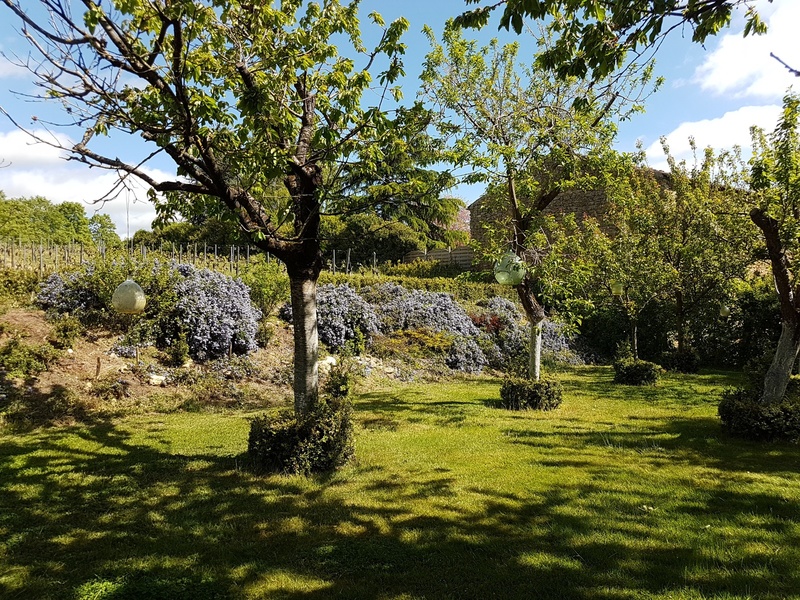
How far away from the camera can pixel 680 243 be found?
13477mm

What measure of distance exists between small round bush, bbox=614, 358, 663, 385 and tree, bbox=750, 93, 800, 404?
532 centimetres

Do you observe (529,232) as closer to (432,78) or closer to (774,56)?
(432,78)

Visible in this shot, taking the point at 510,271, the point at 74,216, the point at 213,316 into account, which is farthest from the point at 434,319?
the point at 74,216

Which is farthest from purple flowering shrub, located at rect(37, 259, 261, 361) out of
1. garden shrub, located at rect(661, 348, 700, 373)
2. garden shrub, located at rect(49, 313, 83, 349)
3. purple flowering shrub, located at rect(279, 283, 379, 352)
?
garden shrub, located at rect(661, 348, 700, 373)

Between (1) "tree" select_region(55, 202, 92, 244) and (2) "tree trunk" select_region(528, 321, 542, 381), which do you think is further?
(1) "tree" select_region(55, 202, 92, 244)

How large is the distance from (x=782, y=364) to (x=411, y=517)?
6.10 m

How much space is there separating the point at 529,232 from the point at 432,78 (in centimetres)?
374

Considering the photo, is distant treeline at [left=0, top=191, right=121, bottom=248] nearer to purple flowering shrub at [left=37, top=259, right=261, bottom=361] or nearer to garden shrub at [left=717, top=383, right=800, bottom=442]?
purple flowering shrub at [left=37, top=259, right=261, bottom=361]

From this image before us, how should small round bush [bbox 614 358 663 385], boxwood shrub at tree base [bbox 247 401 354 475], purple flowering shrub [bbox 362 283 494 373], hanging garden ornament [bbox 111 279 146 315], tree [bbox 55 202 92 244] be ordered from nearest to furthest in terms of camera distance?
boxwood shrub at tree base [bbox 247 401 354 475], hanging garden ornament [bbox 111 279 146 315], small round bush [bbox 614 358 663 385], purple flowering shrub [bbox 362 283 494 373], tree [bbox 55 202 92 244]

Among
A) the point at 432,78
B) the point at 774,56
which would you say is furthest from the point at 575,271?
the point at 774,56

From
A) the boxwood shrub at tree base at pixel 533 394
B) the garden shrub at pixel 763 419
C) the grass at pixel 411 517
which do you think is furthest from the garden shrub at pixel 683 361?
the grass at pixel 411 517

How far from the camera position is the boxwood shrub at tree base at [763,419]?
6.72 m

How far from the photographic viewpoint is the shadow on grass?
3205mm

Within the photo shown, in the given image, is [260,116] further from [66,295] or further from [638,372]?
[638,372]
